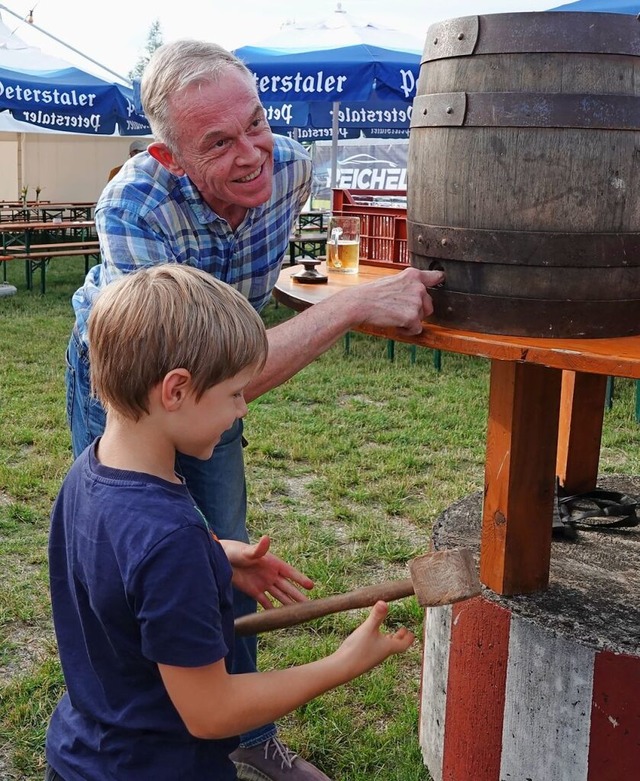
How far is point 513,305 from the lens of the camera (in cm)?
175

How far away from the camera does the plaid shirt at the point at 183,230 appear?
204 centimetres

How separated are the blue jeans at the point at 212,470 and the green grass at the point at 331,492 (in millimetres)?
496

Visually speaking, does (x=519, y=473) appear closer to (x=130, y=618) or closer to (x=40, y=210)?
(x=130, y=618)

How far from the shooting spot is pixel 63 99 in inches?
399

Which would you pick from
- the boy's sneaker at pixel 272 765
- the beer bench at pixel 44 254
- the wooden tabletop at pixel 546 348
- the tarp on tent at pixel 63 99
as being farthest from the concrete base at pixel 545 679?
the tarp on tent at pixel 63 99

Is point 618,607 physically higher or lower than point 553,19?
lower

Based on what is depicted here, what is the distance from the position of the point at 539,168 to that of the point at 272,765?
1.63m

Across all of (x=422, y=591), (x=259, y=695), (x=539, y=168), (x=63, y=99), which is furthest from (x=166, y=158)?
(x=63, y=99)

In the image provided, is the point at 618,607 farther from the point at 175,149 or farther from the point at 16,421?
the point at 16,421

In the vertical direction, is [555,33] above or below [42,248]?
above

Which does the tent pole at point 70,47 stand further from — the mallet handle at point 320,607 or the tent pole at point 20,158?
the mallet handle at point 320,607

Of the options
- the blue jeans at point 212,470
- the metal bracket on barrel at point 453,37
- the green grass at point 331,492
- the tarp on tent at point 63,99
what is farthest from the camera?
the tarp on tent at point 63,99

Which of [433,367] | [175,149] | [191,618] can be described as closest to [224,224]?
[175,149]

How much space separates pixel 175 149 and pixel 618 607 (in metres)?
1.43
